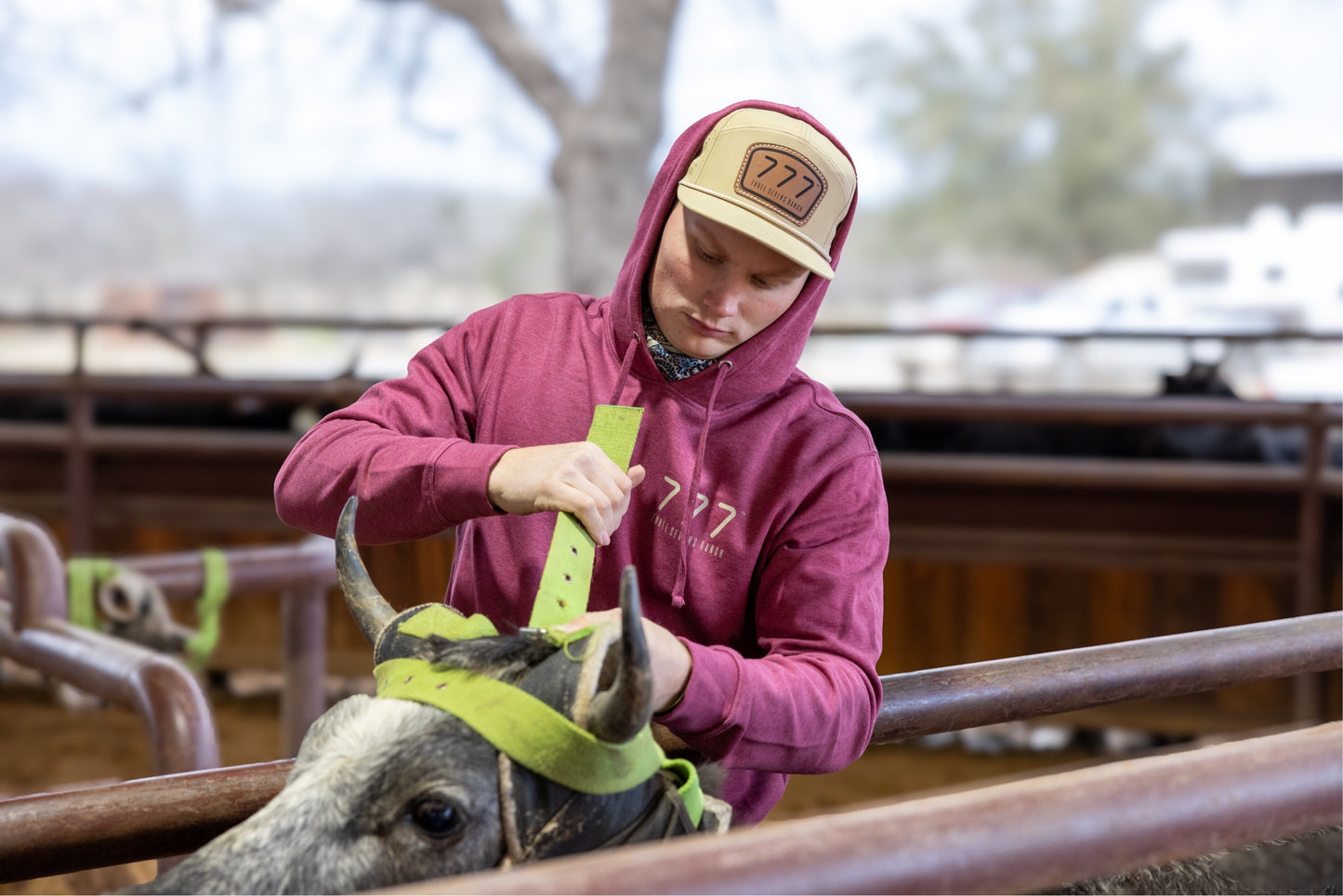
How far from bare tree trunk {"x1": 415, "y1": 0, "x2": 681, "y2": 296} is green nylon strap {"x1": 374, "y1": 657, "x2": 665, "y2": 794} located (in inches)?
198

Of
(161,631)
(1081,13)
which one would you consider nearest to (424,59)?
(1081,13)

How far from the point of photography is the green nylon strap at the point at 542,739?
0.62m

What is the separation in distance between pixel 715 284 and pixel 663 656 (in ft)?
1.02

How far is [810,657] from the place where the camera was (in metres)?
0.81

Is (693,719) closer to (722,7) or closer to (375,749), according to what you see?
(375,749)

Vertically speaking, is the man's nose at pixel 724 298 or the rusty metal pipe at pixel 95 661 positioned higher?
the man's nose at pixel 724 298

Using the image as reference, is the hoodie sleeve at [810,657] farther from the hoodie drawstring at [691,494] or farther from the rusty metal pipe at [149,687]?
the rusty metal pipe at [149,687]

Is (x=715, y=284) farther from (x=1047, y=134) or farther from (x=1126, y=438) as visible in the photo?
(x=1047, y=134)

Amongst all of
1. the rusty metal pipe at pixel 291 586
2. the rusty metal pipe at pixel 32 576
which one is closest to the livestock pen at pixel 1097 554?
the rusty metal pipe at pixel 291 586

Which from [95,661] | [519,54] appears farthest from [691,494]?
[519,54]

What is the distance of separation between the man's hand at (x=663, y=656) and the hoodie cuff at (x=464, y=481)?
0.47ft

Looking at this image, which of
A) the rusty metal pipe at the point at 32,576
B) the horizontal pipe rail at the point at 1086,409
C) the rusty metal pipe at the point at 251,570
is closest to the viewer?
the rusty metal pipe at the point at 32,576

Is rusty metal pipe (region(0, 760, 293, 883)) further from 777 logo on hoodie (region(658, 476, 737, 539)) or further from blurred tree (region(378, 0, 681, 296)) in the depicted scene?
blurred tree (region(378, 0, 681, 296))

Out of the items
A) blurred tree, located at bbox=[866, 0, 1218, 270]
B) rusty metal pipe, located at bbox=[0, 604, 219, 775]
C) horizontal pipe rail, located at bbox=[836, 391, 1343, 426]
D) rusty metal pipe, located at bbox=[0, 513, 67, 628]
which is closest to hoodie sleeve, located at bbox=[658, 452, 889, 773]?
rusty metal pipe, located at bbox=[0, 604, 219, 775]
